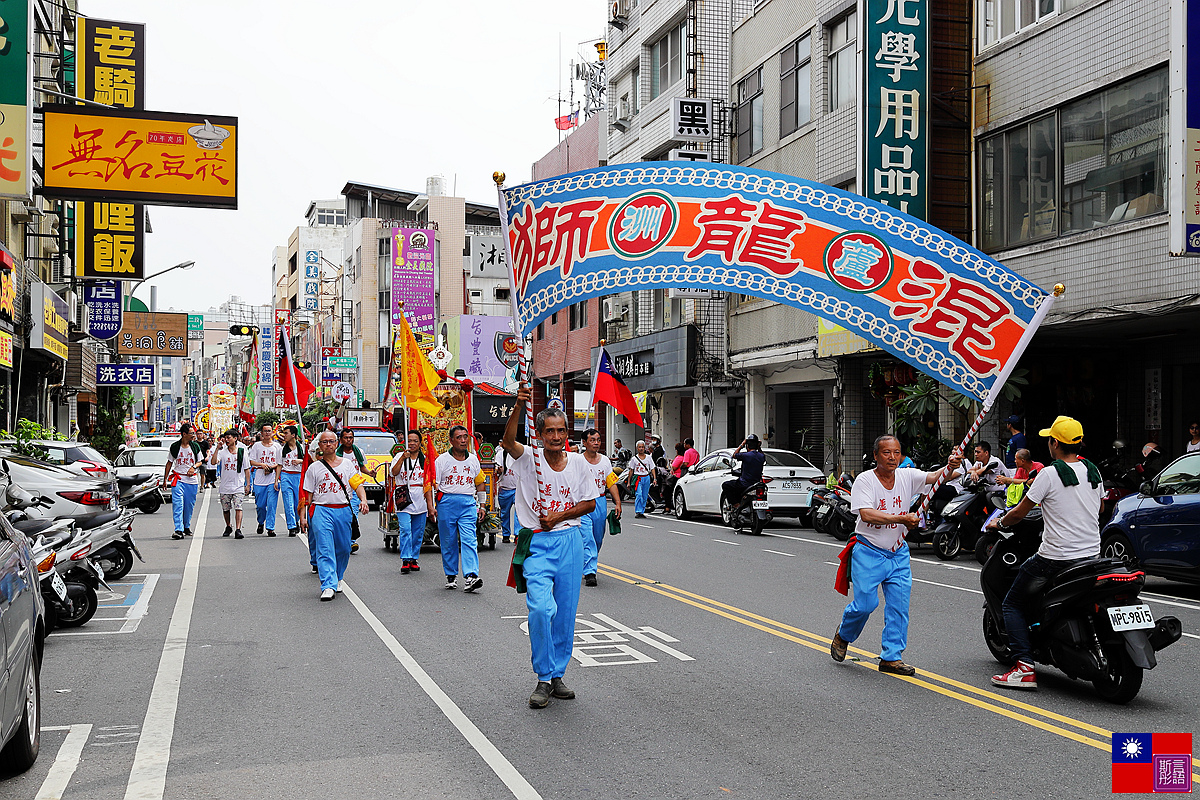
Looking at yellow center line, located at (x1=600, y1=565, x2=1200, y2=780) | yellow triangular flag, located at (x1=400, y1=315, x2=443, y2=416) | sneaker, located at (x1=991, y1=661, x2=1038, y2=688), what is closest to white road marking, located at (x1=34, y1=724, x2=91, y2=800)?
yellow center line, located at (x1=600, y1=565, x2=1200, y2=780)

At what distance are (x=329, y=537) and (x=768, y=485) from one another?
11179 millimetres

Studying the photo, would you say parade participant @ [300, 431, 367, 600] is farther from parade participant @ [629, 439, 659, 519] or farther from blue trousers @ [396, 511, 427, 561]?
parade participant @ [629, 439, 659, 519]

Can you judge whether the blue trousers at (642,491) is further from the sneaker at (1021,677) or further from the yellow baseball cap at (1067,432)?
the yellow baseball cap at (1067,432)

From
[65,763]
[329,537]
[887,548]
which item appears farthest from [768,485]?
[65,763]

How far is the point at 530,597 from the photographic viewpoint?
282 inches

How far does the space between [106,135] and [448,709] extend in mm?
13835

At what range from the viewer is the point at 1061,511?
7.19 meters

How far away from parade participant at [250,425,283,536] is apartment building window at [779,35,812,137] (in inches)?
598

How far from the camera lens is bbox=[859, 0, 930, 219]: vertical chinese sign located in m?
21.1

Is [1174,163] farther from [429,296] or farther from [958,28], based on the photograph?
[429,296]

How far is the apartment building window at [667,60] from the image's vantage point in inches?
1404

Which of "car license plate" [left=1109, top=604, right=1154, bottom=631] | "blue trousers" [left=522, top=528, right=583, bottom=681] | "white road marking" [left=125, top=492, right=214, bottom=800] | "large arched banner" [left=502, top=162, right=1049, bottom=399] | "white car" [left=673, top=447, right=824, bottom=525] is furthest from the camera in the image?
"white car" [left=673, top=447, right=824, bottom=525]

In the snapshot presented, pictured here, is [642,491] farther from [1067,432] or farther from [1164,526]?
[1067,432]

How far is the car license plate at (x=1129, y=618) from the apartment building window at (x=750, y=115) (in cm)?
2517
